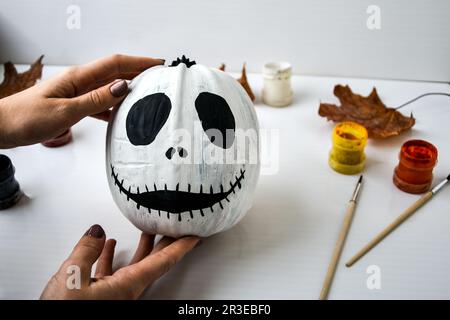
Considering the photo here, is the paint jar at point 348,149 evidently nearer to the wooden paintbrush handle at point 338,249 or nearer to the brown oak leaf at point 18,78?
the wooden paintbrush handle at point 338,249

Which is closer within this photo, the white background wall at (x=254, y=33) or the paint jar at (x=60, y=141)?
the paint jar at (x=60, y=141)

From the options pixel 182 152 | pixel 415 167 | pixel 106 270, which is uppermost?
pixel 182 152

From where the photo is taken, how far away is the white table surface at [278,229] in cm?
75

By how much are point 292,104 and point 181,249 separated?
2.38ft

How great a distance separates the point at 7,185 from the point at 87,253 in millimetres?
335

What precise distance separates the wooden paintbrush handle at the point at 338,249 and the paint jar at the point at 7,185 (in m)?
0.69

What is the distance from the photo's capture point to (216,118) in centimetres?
71

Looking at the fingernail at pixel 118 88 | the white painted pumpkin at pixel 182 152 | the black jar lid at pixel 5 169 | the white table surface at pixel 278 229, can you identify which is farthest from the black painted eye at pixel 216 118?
the black jar lid at pixel 5 169

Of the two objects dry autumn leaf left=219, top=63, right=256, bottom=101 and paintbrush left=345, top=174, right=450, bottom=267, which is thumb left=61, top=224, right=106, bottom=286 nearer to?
paintbrush left=345, top=174, right=450, bottom=267

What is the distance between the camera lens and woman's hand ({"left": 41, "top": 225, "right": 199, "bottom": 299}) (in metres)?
0.64

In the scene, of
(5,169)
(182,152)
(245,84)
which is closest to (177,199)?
(182,152)

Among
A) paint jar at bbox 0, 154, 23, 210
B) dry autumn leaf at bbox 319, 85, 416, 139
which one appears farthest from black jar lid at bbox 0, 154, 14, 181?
dry autumn leaf at bbox 319, 85, 416, 139

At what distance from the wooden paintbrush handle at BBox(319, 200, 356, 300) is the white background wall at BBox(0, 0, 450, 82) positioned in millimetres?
670

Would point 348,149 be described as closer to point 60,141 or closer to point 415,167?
point 415,167
